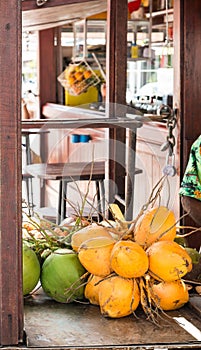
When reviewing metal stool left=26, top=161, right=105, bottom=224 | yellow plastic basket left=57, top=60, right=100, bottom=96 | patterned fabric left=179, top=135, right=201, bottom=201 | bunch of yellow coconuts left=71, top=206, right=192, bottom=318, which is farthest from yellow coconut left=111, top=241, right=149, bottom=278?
yellow plastic basket left=57, top=60, right=100, bottom=96

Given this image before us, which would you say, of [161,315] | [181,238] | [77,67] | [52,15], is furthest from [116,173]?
[77,67]

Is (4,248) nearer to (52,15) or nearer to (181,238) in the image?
(181,238)

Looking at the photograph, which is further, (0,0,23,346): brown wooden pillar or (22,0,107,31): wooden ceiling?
(22,0,107,31): wooden ceiling

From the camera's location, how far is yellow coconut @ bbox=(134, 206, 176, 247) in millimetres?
1742

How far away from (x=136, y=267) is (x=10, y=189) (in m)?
0.31

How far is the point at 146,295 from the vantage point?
67.1 inches

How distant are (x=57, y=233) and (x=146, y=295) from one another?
0.33 metres

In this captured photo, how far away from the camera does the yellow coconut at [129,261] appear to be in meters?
1.66

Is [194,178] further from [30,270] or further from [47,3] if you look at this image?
[30,270]

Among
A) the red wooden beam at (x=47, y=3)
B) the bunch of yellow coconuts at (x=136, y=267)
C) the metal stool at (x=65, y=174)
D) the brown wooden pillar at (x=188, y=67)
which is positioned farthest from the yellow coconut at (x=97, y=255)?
the brown wooden pillar at (x=188, y=67)

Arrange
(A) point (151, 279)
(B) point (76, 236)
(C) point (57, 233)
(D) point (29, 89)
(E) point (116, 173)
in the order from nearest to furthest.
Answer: (A) point (151, 279), (B) point (76, 236), (C) point (57, 233), (E) point (116, 173), (D) point (29, 89)

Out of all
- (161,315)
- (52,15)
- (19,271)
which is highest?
(52,15)

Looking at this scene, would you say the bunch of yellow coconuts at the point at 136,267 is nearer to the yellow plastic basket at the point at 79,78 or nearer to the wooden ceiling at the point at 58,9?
the wooden ceiling at the point at 58,9

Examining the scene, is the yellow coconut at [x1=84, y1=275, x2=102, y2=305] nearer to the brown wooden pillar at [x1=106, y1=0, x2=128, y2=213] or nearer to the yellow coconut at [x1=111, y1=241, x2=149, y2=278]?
the yellow coconut at [x1=111, y1=241, x2=149, y2=278]
